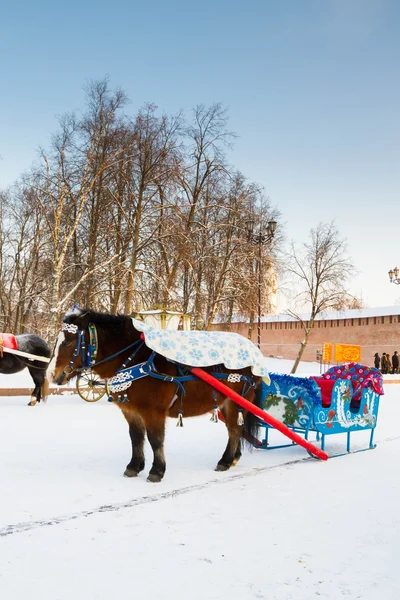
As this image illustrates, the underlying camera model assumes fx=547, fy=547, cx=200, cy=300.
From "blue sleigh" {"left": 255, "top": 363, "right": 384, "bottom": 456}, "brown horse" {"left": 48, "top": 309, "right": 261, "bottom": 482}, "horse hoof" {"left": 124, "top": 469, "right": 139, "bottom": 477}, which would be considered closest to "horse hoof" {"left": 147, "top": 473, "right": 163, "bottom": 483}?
Result: "brown horse" {"left": 48, "top": 309, "right": 261, "bottom": 482}

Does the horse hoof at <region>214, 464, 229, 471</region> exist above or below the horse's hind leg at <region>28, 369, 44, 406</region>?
below

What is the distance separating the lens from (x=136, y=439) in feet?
19.4

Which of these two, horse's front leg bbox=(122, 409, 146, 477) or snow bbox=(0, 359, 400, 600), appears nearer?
snow bbox=(0, 359, 400, 600)

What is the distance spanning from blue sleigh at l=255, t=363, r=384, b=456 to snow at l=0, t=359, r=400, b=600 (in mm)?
423

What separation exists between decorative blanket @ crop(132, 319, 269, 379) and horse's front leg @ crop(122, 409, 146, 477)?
0.78 m

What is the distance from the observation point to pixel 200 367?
609 centimetres

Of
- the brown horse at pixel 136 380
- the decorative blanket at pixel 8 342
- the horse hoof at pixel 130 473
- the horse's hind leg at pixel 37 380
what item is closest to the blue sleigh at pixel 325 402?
the brown horse at pixel 136 380

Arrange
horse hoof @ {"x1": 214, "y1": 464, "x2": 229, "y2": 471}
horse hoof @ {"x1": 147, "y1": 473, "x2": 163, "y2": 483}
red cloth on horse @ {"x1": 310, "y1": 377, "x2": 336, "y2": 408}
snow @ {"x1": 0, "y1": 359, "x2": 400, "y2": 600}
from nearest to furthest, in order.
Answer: snow @ {"x1": 0, "y1": 359, "x2": 400, "y2": 600}, horse hoof @ {"x1": 147, "y1": 473, "x2": 163, "y2": 483}, horse hoof @ {"x1": 214, "y1": 464, "x2": 229, "y2": 471}, red cloth on horse @ {"x1": 310, "y1": 377, "x2": 336, "y2": 408}

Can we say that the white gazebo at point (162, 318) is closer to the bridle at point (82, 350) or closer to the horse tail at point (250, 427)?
the horse tail at point (250, 427)

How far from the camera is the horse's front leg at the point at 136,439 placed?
5.86m

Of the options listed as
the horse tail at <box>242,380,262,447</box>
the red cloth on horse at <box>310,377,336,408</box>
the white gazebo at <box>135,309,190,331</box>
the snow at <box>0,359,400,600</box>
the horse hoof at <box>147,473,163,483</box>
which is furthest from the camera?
the white gazebo at <box>135,309,190,331</box>

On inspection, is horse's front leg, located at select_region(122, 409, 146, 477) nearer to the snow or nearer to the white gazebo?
the snow

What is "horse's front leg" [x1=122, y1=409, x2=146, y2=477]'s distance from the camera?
5855mm

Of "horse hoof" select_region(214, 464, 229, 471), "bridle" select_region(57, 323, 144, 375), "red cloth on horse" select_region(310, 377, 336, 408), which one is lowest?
"horse hoof" select_region(214, 464, 229, 471)
